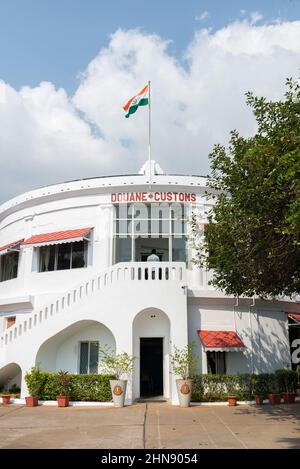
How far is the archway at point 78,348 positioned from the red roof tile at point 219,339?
12.0 feet

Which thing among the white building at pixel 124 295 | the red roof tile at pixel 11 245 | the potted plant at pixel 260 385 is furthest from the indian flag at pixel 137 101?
the potted plant at pixel 260 385

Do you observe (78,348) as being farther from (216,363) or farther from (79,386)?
(216,363)

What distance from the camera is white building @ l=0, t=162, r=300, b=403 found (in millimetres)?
17531

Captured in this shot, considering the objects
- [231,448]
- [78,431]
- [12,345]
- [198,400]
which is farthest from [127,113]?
[231,448]

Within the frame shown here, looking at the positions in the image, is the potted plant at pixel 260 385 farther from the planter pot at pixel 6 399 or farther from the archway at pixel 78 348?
the planter pot at pixel 6 399

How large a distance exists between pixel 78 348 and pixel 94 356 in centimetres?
75

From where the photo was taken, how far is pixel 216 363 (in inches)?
734

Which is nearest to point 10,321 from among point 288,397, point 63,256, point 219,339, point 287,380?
point 63,256

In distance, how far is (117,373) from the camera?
650 inches

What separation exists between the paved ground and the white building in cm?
245

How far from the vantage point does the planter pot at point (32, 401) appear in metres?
16.5
